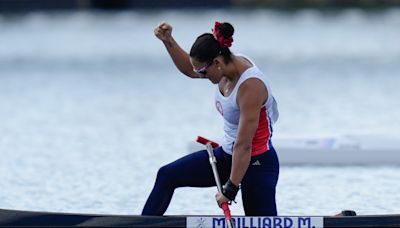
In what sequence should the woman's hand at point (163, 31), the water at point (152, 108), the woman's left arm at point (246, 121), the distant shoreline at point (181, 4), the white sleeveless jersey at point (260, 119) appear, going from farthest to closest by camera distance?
the distant shoreline at point (181, 4)
the water at point (152, 108)
the woman's hand at point (163, 31)
the white sleeveless jersey at point (260, 119)
the woman's left arm at point (246, 121)

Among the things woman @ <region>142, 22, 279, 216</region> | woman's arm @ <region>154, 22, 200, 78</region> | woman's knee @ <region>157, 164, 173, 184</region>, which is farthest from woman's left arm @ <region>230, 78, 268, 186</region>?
woman's arm @ <region>154, 22, 200, 78</region>

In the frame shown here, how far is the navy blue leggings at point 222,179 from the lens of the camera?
7.58m

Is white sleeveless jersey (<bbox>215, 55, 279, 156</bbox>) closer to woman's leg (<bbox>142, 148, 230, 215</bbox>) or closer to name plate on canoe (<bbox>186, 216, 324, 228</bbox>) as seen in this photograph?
woman's leg (<bbox>142, 148, 230, 215</bbox>)

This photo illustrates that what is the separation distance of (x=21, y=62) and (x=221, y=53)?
24505mm

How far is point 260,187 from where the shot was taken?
24.8 ft

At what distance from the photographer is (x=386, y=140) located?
1329cm

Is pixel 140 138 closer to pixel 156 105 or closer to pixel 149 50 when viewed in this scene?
pixel 156 105

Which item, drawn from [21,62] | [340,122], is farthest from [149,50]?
[340,122]

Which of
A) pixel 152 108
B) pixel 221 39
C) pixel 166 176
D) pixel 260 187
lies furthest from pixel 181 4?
pixel 221 39

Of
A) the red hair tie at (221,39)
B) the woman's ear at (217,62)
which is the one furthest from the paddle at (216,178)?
the red hair tie at (221,39)

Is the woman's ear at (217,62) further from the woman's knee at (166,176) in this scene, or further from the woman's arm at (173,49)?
the woman's knee at (166,176)

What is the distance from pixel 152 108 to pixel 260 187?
12.6 meters

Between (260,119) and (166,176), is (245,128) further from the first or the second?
(166,176)

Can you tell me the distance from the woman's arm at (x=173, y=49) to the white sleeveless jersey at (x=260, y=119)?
495 mm
